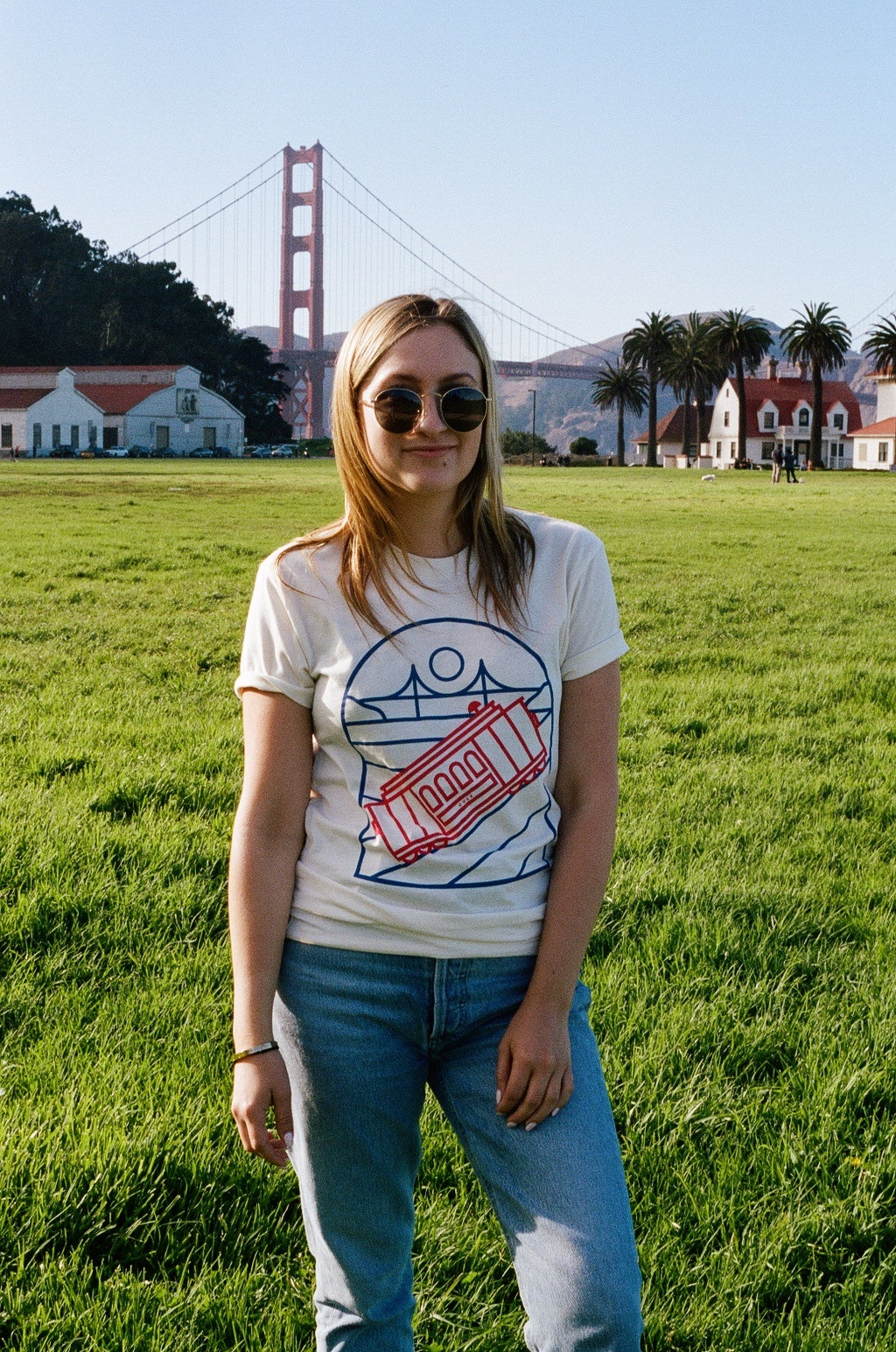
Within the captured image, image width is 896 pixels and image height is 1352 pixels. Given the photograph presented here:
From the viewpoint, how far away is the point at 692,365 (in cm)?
9075

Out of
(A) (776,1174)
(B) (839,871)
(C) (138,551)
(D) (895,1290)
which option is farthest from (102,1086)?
(C) (138,551)

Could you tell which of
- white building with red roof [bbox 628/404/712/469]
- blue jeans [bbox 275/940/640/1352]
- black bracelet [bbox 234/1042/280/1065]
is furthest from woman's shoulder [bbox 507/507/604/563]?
white building with red roof [bbox 628/404/712/469]

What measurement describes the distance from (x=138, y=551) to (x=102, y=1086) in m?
13.2

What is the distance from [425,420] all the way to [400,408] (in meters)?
0.05

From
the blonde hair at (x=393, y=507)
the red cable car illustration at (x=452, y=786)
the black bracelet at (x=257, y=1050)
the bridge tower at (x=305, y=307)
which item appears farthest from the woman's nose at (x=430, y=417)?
the bridge tower at (x=305, y=307)

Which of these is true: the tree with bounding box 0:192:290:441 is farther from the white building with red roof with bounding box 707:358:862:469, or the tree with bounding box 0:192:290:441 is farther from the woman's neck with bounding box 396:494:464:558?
the woman's neck with bounding box 396:494:464:558

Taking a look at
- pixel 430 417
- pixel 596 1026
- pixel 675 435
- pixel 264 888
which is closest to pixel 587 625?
pixel 430 417

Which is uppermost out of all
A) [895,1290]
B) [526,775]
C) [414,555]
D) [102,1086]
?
[414,555]

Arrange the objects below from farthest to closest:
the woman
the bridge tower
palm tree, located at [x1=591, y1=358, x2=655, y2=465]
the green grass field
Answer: the bridge tower, palm tree, located at [x1=591, y1=358, x2=655, y2=465], the green grass field, the woman

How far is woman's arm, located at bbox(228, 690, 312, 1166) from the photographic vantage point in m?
1.89

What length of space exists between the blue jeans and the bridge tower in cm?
12786

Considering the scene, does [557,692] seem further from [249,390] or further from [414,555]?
[249,390]

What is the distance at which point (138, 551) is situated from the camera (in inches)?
612

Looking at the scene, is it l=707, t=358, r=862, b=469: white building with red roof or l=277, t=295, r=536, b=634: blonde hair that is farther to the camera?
l=707, t=358, r=862, b=469: white building with red roof
